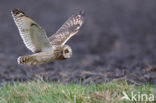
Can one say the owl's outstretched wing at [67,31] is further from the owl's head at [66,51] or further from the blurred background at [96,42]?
the blurred background at [96,42]

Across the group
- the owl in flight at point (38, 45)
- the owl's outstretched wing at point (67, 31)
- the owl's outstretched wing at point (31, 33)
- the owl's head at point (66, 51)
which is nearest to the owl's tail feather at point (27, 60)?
the owl in flight at point (38, 45)

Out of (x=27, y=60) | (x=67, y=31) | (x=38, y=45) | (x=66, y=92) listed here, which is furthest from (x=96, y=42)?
(x=66, y=92)

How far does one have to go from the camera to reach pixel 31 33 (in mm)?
8664

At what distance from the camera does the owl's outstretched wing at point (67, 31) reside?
943 centimetres

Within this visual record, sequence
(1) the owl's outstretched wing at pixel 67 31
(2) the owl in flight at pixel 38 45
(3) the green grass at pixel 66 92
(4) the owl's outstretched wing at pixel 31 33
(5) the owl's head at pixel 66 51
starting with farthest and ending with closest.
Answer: (1) the owl's outstretched wing at pixel 67 31, (5) the owl's head at pixel 66 51, (2) the owl in flight at pixel 38 45, (4) the owl's outstretched wing at pixel 31 33, (3) the green grass at pixel 66 92

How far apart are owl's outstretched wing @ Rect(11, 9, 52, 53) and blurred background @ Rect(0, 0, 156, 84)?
0.57 meters

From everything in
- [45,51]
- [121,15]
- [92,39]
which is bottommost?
[45,51]

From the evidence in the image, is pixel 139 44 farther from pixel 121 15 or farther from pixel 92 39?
pixel 121 15

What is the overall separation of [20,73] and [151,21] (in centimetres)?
893

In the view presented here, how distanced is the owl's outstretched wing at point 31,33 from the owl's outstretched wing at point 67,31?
471 mm

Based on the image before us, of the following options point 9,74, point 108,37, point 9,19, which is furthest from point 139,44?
point 9,74

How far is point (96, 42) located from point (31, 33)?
7236 mm

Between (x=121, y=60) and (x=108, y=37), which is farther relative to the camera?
(x=108, y=37)

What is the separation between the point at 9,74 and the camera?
998cm
